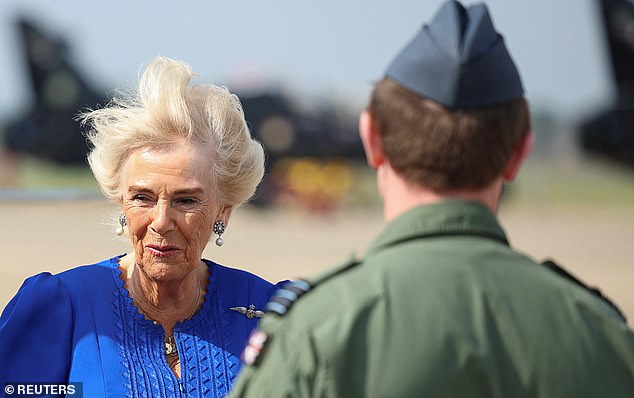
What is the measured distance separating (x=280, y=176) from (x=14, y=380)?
24224 millimetres

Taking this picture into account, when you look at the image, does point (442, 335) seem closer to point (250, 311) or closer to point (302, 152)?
point (250, 311)

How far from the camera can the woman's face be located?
3.24 metres

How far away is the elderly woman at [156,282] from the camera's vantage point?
307cm

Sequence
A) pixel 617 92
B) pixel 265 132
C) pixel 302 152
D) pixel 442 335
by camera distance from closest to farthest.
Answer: pixel 442 335 < pixel 302 152 < pixel 265 132 < pixel 617 92

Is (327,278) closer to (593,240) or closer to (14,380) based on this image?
(14,380)

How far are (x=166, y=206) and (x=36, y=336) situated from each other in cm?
52

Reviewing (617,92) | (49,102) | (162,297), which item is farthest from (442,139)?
(49,102)

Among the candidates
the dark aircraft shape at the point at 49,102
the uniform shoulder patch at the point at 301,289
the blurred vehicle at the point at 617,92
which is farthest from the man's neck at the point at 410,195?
the dark aircraft shape at the point at 49,102

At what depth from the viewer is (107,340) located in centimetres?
314

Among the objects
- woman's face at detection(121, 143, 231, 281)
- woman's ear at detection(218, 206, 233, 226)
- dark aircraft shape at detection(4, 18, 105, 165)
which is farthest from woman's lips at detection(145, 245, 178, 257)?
dark aircraft shape at detection(4, 18, 105, 165)

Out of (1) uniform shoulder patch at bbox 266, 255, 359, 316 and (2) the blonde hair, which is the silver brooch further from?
(1) uniform shoulder patch at bbox 266, 255, 359, 316

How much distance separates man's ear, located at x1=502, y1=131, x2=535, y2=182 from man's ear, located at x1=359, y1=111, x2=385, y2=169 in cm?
19

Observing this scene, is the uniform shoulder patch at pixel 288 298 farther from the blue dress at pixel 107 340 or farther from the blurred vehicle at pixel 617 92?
the blurred vehicle at pixel 617 92

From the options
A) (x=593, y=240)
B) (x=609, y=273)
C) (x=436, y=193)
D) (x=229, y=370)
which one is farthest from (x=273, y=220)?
(x=436, y=193)
